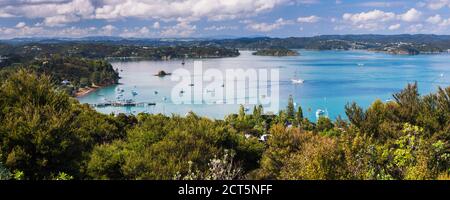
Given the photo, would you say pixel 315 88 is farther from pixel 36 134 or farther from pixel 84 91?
pixel 36 134

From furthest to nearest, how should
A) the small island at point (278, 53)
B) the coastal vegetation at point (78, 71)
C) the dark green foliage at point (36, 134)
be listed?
the small island at point (278, 53) → the coastal vegetation at point (78, 71) → the dark green foliage at point (36, 134)

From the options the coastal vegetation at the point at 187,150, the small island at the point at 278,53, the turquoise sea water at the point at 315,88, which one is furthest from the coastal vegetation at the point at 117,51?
the coastal vegetation at the point at 187,150

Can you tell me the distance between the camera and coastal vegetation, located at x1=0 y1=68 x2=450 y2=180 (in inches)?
225

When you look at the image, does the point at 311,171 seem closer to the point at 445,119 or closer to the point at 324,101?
the point at 445,119

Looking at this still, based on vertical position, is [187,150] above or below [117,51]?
above

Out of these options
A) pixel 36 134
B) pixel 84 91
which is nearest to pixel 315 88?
pixel 84 91

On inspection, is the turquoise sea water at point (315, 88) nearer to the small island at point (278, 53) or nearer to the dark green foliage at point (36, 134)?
the dark green foliage at point (36, 134)

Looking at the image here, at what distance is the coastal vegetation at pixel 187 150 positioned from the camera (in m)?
5.70

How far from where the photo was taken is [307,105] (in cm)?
4762

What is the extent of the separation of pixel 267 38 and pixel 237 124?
14753cm

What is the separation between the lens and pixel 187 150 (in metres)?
9.88

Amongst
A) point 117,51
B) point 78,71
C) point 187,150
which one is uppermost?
point 187,150

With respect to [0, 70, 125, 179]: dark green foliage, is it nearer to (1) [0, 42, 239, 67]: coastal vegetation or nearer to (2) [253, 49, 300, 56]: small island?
(1) [0, 42, 239, 67]: coastal vegetation

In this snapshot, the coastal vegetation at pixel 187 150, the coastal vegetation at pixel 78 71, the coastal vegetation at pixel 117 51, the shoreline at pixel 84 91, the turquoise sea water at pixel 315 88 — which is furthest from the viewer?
the coastal vegetation at pixel 117 51
